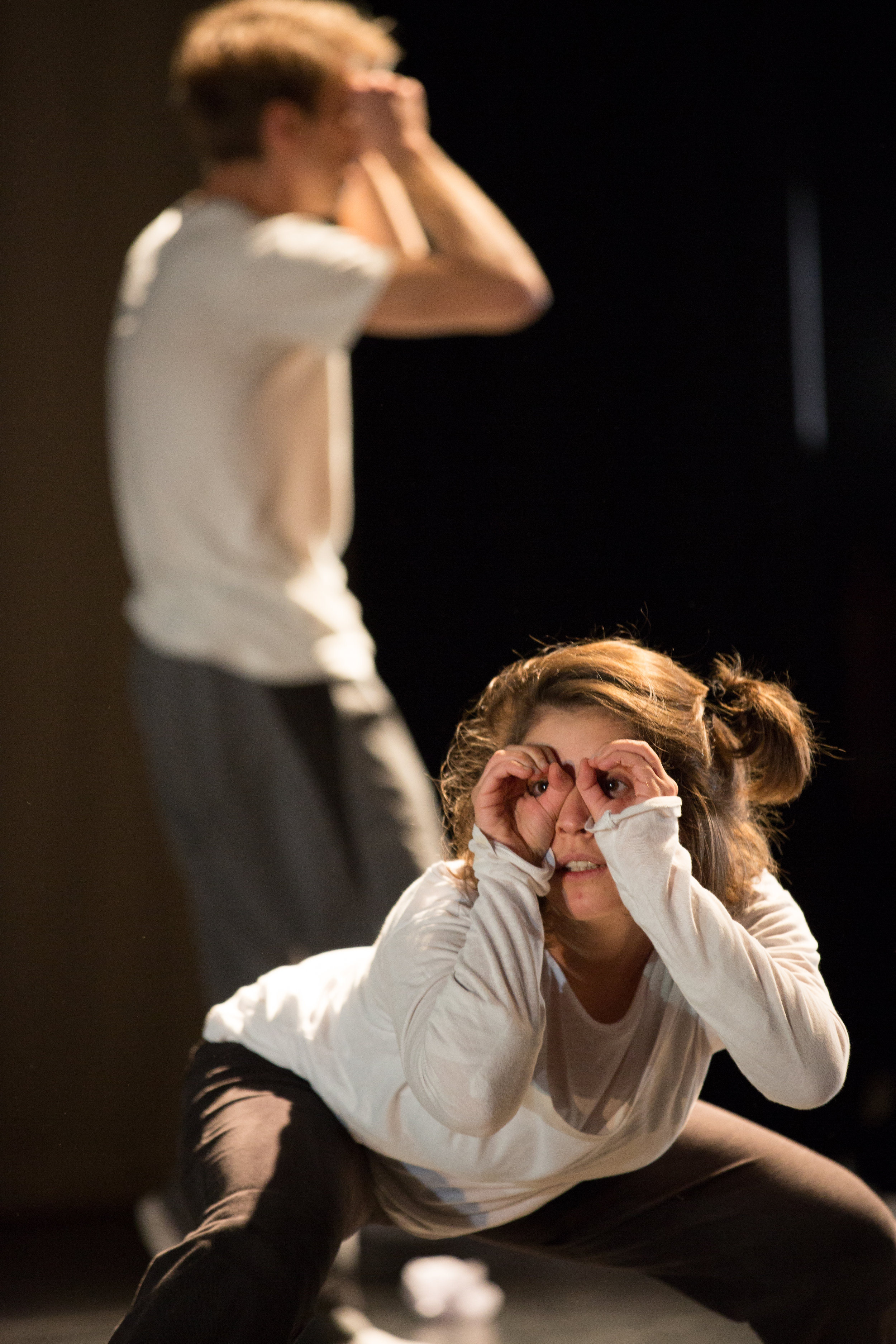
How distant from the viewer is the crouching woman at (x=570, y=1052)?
68cm

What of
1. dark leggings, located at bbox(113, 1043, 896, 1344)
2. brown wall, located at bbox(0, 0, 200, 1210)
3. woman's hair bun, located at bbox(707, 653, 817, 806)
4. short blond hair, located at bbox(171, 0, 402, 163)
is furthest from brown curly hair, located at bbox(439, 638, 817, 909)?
short blond hair, located at bbox(171, 0, 402, 163)

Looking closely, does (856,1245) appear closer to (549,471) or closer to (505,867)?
(505,867)

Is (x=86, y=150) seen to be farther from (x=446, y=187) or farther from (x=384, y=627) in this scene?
(x=384, y=627)

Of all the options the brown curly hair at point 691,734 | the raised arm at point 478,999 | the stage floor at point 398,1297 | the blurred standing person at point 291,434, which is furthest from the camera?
the blurred standing person at point 291,434

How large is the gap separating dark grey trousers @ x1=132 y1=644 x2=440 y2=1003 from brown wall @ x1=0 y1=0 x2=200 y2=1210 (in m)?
0.09

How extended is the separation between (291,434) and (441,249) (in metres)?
0.22

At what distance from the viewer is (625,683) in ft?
2.58

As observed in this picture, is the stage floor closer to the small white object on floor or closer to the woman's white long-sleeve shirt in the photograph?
the small white object on floor

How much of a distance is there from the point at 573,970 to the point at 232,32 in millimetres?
975

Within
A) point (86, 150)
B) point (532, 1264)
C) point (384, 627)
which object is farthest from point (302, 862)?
point (86, 150)

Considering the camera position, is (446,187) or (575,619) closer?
(575,619)

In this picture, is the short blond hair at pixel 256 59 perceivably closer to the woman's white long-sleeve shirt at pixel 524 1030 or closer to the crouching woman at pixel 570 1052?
the crouching woman at pixel 570 1052

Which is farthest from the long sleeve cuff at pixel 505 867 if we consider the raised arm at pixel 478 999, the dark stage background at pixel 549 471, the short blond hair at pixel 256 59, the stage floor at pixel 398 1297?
the short blond hair at pixel 256 59

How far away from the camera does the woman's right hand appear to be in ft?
2.40
